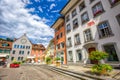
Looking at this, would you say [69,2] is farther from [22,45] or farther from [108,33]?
[22,45]

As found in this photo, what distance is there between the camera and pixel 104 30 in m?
10.7

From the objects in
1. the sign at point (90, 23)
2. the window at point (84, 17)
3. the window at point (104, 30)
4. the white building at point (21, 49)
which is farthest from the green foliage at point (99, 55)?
the white building at point (21, 49)

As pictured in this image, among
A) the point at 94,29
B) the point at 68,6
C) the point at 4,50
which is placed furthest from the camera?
the point at 4,50

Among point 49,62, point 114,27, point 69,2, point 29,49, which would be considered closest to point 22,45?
point 29,49

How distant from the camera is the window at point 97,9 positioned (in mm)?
11390

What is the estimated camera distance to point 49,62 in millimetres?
21688

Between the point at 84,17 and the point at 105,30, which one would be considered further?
the point at 84,17

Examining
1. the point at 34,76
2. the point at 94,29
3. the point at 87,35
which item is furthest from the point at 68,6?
the point at 34,76

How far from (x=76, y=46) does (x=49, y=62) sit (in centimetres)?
991

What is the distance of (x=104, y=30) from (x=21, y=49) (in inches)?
1569

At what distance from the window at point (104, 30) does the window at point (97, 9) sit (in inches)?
70.5

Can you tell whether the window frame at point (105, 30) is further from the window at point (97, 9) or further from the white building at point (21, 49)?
the white building at point (21, 49)

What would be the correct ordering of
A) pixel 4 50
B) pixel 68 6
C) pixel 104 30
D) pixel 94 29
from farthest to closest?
pixel 4 50, pixel 68 6, pixel 94 29, pixel 104 30

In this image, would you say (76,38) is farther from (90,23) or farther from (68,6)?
(68,6)
